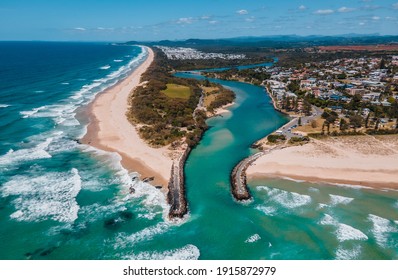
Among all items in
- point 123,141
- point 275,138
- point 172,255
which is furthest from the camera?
point 275,138

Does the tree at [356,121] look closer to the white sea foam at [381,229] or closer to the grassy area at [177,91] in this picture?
the white sea foam at [381,229]

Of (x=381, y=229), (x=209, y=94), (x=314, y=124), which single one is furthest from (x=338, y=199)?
(x=209, y=94)

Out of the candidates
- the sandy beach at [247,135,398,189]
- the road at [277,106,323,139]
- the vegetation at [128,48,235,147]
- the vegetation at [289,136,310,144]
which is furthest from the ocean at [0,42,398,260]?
the road at [277,106,323,139]

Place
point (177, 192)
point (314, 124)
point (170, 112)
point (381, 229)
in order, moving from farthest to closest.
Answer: point (170, 112) < point (314, 124) < point (177, 192) < point (381, 229)

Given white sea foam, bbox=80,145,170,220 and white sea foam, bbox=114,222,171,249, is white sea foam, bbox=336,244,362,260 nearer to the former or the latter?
white sea foam, bbox=114,222,171,249

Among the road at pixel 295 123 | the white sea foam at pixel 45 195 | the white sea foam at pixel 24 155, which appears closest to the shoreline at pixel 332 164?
the road at pixel 295 123

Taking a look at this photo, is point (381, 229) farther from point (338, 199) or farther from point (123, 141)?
point (123, 141)
